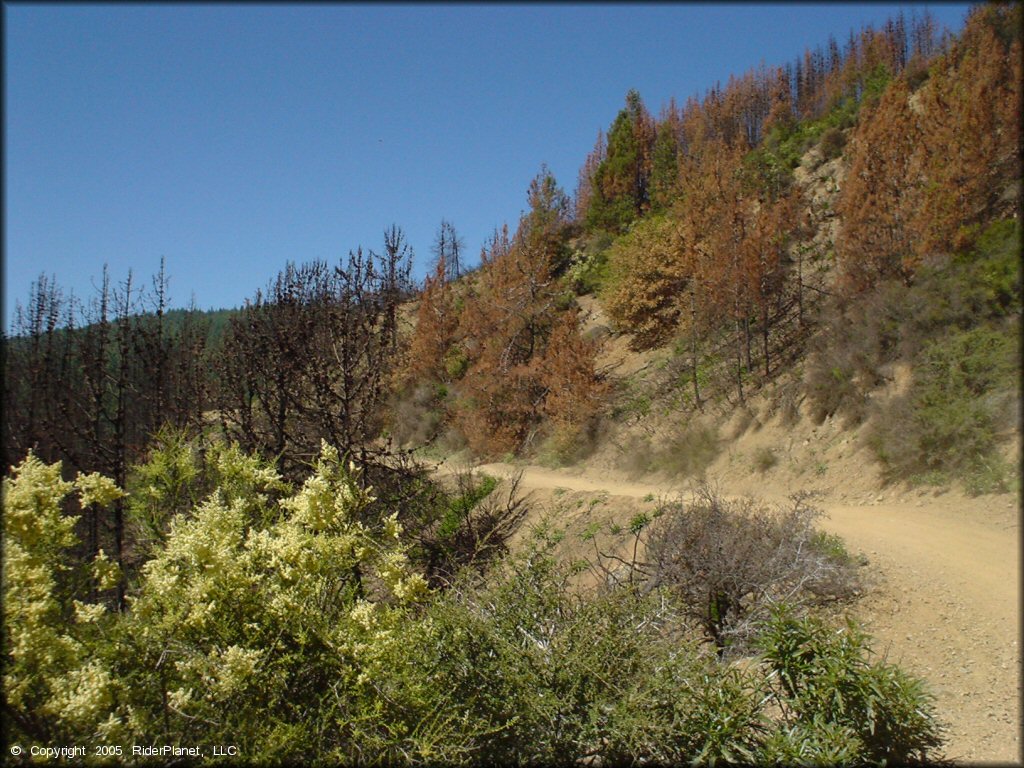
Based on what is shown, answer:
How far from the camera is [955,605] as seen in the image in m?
7.73

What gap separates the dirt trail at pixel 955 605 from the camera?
580 cm

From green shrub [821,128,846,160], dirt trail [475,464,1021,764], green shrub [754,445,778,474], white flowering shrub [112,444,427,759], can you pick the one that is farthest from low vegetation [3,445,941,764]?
green shrub [821,128,846,160]

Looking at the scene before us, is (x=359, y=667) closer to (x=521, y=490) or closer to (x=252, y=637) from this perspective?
(x=252, y=637)

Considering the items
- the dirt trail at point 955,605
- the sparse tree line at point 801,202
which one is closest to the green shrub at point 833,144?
the sparse tree line at point 801,202

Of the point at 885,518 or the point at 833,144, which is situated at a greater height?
the point at 833,144

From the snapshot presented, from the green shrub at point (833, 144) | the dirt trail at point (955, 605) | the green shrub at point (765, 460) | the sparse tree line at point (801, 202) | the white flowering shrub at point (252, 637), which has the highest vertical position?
the green shrub at point (833, 144)

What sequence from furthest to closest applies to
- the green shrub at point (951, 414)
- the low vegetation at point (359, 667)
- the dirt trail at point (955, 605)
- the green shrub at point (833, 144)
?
the green shrub at point (833, 144) → the green shrub at point (951, 414) → the dirt trail at point (955, 605) → the low vegetation at point (359, 667)

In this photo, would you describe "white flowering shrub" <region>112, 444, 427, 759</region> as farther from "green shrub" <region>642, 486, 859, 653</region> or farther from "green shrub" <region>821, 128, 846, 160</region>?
"green shrub" <region>821, 128, 846, 160</region>

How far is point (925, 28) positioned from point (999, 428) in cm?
4284

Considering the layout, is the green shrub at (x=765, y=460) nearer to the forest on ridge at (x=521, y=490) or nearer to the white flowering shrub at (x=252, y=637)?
the forest on ridge at (x=521, y=490)

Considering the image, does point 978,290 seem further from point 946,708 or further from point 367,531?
point 367,531

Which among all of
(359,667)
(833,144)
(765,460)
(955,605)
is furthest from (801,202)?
(359,667)

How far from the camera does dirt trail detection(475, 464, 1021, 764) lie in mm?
5801

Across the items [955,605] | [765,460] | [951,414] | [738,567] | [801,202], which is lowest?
[955,605]
